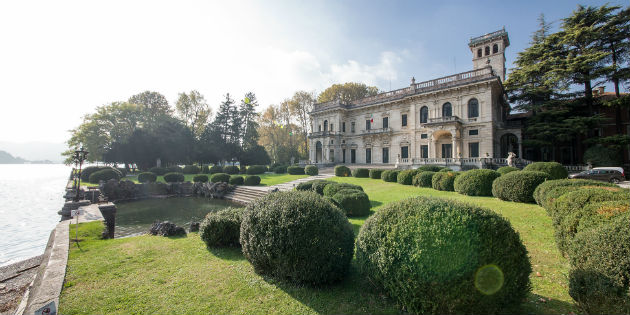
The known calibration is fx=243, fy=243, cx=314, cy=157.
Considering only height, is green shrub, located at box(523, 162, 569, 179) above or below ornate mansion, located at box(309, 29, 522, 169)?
below

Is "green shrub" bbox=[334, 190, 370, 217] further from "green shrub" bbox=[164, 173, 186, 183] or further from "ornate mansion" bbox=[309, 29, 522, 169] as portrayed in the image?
"green shrub" bbox=[164, 173, 186, 183]

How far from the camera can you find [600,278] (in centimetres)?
263

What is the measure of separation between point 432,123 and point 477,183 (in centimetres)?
1737

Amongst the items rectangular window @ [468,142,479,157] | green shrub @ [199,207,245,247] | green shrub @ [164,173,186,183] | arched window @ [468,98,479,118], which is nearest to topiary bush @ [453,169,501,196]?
green shrub @ [199,207,245,247]

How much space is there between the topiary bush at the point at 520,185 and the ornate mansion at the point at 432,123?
1477 cm

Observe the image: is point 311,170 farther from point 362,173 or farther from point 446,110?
point 446,110

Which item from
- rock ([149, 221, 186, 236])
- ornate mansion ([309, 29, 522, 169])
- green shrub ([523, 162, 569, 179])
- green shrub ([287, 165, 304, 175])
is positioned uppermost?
ornate mansion ([309, 29, 522, 169])

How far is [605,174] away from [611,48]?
14.4 metres

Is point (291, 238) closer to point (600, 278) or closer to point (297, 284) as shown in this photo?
point (297, 284)

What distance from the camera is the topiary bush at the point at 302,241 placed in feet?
12.2

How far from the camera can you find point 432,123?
26828mm

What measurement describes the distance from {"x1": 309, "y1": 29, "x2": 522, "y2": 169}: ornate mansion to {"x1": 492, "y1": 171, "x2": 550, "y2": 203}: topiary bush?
48.4ft

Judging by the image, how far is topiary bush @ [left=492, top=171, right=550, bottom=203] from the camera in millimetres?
8977

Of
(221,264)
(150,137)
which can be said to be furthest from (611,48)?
(150,137)
